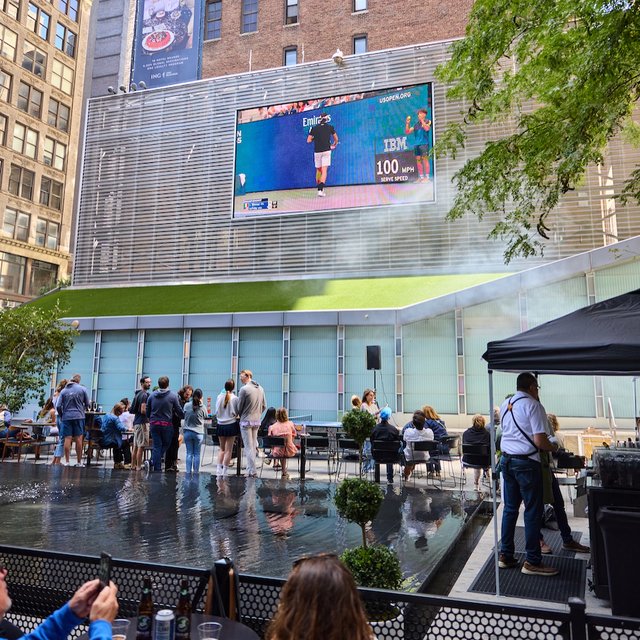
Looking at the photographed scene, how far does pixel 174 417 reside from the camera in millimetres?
11938

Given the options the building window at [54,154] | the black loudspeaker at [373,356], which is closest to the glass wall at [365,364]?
the black loudspeaker at [373,356]

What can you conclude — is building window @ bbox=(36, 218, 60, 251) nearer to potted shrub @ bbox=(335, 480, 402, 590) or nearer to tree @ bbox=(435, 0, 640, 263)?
tree @ bbox=(435, 0, 640, 263)

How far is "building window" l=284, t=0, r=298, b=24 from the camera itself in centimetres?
3369

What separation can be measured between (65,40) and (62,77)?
3.66m

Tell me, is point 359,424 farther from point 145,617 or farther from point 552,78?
point 552,78

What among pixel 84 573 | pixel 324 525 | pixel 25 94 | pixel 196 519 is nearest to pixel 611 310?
pixel 324 525

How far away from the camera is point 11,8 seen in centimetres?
4275

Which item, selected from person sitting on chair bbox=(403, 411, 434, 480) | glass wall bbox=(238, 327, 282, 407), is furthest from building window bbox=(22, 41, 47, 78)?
person sitting on chair bbox=(403, 411, 434, 480)

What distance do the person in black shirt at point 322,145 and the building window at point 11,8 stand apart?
33736 millimetres

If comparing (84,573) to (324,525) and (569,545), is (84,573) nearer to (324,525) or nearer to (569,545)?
(324,525)

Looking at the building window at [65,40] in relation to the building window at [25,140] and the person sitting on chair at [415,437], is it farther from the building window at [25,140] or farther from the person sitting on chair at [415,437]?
the person sitting on chair at [415,437]

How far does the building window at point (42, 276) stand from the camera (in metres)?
44.4

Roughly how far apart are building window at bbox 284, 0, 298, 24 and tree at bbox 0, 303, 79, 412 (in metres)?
25.0

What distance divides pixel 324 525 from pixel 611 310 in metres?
4.55
